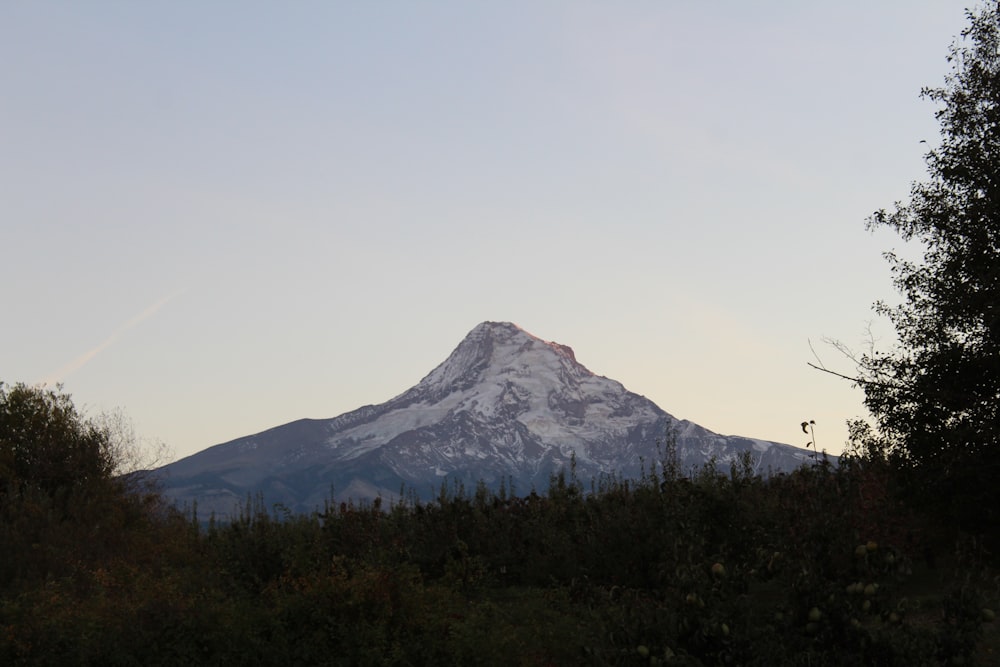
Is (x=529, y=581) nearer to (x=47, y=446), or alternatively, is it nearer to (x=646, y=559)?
(x=646, y=559)

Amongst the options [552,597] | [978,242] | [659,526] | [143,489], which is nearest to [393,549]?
[552,597]

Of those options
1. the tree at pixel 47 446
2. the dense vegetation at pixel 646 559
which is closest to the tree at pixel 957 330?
the dense vegetation at pixel 646 559

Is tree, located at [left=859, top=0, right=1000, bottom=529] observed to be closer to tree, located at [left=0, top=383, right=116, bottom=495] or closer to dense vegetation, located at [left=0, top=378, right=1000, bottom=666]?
dense vegetation, located at [left=0, top=378, right=1000, bottom=666]

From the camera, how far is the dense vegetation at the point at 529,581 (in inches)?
410

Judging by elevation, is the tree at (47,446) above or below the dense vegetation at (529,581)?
above

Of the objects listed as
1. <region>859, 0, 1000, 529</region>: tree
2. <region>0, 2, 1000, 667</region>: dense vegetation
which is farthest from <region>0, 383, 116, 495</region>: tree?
<region>859, 0, 1000, 529</region>: tree

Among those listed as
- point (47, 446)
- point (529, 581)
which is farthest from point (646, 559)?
point (47, 446)

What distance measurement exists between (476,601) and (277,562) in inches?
164

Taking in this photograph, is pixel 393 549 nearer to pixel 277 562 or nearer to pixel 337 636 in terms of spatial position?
pixel 277 562

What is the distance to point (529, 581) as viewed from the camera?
1766 centimetres

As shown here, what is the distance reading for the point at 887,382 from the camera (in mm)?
18141

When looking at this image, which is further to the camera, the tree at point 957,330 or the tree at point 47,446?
the tree at point 47,446

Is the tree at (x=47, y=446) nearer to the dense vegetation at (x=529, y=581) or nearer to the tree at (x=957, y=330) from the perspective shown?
the dense vegetation at (x=529, y=581)

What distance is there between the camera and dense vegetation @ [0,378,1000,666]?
1041 cm
